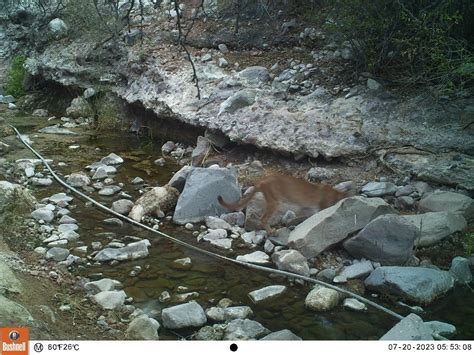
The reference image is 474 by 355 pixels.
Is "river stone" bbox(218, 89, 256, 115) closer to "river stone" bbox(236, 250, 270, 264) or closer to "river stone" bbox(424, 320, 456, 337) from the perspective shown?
"river stone" bbox(236, 250, 270, 264)

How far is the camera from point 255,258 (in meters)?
4.27

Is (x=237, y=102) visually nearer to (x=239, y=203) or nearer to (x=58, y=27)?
(x=239, y=203)

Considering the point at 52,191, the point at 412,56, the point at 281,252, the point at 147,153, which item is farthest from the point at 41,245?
the point at 412,56

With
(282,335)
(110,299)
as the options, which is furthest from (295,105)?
(282,335)

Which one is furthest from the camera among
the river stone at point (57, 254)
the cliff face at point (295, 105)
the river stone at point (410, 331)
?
the cliff face at point (295, 105)

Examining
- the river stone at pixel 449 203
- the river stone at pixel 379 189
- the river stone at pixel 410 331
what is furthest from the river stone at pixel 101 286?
the river stone at pixel 449 203

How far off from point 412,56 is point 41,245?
3.87 metres

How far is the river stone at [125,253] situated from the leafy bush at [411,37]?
9.37ft

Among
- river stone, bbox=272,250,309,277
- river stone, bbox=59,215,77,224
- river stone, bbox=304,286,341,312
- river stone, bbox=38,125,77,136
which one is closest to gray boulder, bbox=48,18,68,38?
river stone, bbox=38,125,77,136

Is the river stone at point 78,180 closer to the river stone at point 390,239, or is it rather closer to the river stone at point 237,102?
the river stone at point 237,102

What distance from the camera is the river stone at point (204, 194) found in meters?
4.99

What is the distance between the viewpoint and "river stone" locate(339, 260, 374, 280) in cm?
390

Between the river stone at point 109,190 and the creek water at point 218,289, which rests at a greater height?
the creek water at point 218,289

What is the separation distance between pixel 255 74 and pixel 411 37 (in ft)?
6.78
